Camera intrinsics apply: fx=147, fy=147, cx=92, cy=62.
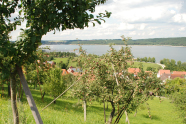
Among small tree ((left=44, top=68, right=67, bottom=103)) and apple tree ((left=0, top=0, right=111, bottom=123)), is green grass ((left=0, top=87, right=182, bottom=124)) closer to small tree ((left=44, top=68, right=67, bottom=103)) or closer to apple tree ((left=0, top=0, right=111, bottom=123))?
small tree ((left=44, top=68, right=67, bottom=103))

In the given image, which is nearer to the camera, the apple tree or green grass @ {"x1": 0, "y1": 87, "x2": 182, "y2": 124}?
the apple tree

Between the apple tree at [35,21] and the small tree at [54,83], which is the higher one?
the apple tree at [35,21]

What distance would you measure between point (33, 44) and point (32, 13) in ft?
1.62

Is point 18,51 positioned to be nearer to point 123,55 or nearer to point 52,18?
point 52,18

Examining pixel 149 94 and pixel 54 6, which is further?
pixel 149 94

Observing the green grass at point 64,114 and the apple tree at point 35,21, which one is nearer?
the apple tree at point 35,21

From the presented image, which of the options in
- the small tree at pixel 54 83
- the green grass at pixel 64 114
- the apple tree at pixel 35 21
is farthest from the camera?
the small tree at pixel 54 83

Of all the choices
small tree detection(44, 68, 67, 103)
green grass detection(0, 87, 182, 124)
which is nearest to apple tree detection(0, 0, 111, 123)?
green grass detection(0, 87, 182, 124)

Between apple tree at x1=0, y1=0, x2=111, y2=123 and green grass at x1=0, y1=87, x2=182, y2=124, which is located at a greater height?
apple tree at x1=0, y1=0, x2=111, y2=123

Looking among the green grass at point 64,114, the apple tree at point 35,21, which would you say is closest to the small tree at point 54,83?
the green grass at point 64,114

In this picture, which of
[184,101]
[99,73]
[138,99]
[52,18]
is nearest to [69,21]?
[52,18]

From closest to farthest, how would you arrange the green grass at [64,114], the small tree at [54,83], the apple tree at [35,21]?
the apple tree at [35,21], the green grass at [64,114], the small tree at [54,83]

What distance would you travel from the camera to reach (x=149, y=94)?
21.3ft

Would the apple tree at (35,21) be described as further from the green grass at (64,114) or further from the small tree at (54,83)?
the small tree at (54,83)
